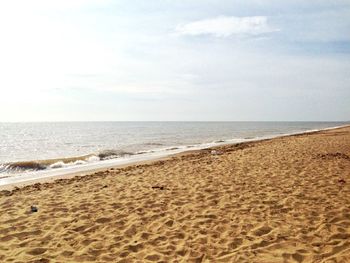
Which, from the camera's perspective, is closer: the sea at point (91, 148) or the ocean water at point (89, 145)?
the sea at point (91, 148)

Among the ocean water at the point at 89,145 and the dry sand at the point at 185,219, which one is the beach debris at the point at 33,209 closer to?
the dry sand at the point at 185,219

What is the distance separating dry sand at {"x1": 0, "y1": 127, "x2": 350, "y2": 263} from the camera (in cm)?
512

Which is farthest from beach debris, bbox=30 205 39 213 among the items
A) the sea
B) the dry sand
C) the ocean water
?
the ocean water

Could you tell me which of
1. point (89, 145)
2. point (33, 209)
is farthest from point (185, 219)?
point (89, 145)

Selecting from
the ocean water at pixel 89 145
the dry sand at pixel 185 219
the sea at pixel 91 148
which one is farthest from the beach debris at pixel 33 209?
the ocean water at pixel 89 145

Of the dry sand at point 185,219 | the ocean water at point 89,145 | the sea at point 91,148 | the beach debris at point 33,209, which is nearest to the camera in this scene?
the dry sand at point 185,219

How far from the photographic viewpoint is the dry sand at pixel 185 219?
16.8 ft

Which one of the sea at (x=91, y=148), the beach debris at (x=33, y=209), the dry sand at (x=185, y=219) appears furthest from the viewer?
the sea at (x=91, y=148)

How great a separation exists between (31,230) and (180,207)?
9.53 ft

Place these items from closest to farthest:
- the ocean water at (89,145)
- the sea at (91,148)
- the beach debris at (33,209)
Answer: the beach debris at (33,209)
the sea at (91,148)
the ocean water at (89,145)

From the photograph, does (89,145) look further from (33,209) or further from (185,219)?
(185,219)

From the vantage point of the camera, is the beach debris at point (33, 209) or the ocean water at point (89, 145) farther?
the ocean water at point (89, 145)

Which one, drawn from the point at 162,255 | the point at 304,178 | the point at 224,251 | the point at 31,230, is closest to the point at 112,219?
the point at 31,230

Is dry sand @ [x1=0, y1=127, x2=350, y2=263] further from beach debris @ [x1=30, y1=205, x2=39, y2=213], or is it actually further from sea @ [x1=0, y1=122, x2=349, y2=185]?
sea @ [x1=0, y1=122, x2=349, y2=185]
